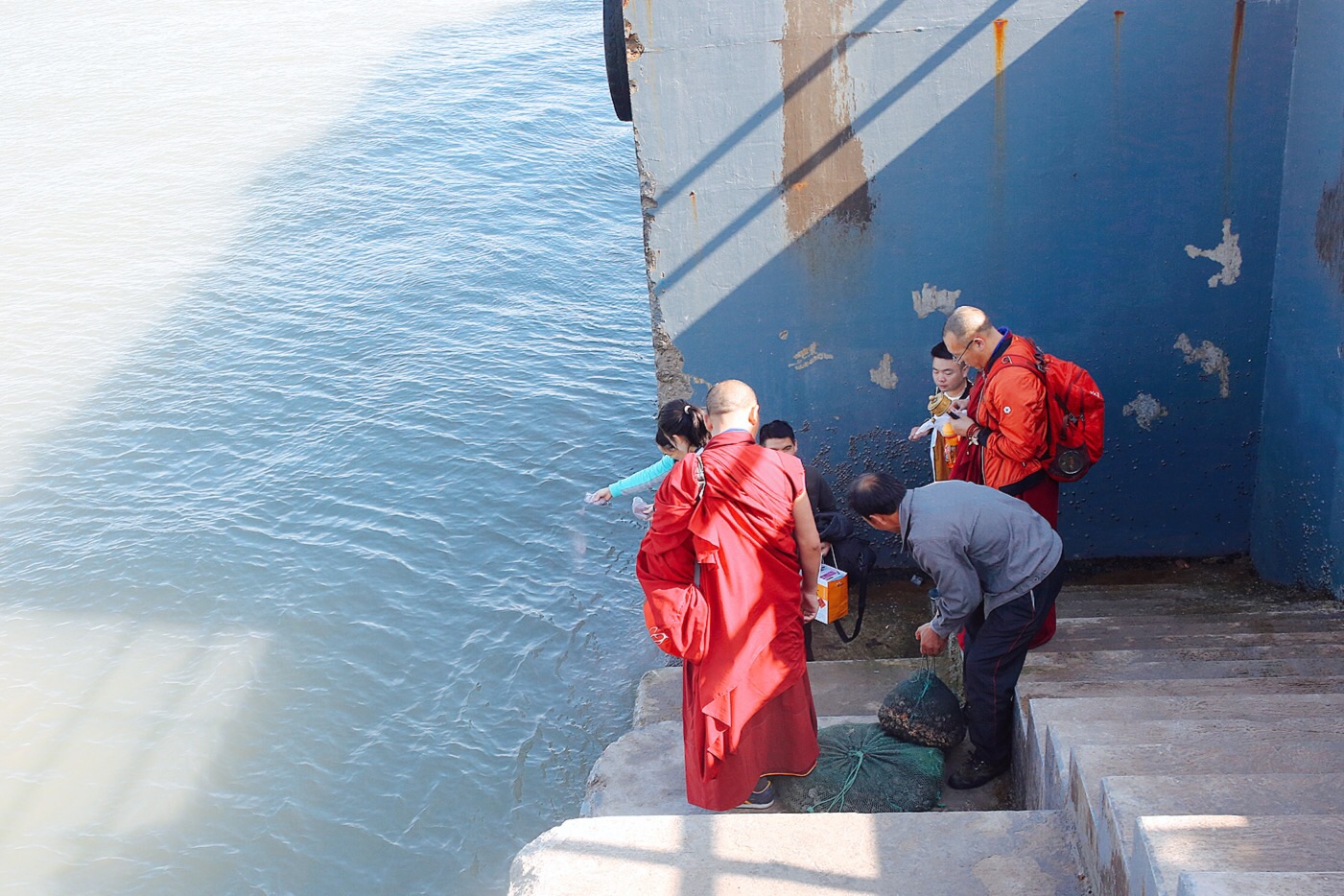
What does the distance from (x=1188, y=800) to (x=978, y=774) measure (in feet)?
5.02

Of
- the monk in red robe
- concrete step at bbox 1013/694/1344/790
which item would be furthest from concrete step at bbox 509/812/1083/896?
the monk in red robe

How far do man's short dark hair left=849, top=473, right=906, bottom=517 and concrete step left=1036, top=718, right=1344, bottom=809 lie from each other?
34.8 inches

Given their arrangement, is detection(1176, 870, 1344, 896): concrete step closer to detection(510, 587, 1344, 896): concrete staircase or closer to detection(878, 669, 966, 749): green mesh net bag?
detection(510, 587, 1344, 896): concrete staircase

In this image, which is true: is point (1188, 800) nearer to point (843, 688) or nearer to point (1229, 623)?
point (843, 688)

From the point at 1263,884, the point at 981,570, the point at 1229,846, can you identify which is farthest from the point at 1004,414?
the point at 1263,884

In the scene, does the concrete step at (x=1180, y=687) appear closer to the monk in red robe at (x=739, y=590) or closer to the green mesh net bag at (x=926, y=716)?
the green mesh net bag at (x=926, y=716)

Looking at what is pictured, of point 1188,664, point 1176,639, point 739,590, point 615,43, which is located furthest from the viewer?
point 615,43

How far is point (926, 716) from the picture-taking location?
4.25 m

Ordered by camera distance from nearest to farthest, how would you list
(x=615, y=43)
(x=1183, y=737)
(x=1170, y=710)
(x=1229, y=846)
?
1. (x=1229, y=846)
2. (x=1183, y=737)
3. (x=1170, y=710)
4. (x=615, y=43)

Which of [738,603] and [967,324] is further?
[967,324]

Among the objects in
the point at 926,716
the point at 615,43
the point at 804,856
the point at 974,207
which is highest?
the point at 615,43

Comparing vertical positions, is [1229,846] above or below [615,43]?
below

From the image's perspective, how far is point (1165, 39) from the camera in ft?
17.1

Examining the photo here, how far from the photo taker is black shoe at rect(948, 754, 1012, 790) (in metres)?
4.24
